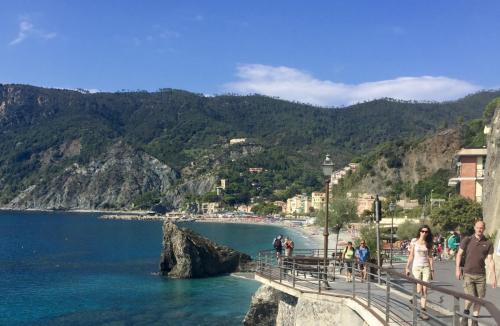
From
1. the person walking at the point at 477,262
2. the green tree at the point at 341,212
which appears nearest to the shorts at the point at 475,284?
the person walking at the point at 477,262

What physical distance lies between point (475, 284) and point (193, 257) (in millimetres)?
35086

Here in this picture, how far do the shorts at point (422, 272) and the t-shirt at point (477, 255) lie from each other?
1499 millimetres

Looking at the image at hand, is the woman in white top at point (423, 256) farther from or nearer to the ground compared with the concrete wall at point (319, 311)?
farther from the ground

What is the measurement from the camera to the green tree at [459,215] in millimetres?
46562

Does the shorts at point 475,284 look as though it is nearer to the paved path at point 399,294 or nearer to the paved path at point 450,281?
the paved path at point 399,294

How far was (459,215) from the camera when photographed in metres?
47.1

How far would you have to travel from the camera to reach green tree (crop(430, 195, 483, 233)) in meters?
46.6

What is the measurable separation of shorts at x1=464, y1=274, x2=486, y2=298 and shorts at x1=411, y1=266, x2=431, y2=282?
1438 millimetres

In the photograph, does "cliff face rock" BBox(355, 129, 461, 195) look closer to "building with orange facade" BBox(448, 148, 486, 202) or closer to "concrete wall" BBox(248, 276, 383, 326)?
"building with orange facade" BBox(448, 148, 486, 202)

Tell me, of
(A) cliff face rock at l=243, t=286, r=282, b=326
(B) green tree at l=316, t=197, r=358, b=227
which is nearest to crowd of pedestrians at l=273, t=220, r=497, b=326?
(A) cliff face rock at l=243, t=286, r=282, b=326

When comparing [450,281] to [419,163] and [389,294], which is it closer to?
[389,294]

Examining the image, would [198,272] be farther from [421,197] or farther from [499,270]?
[421,197]

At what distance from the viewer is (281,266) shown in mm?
17547

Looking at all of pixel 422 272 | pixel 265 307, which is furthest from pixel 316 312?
pixel 265 307
